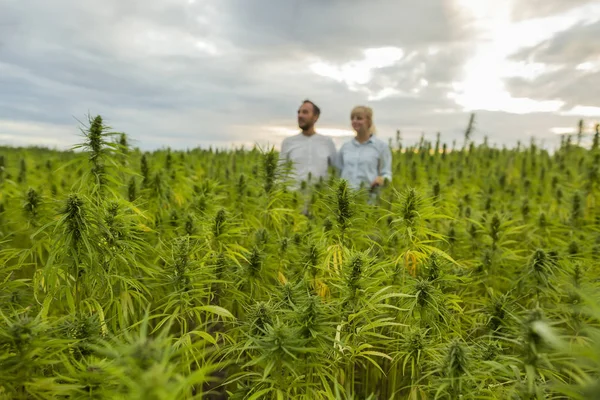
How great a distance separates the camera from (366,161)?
18.3 feet

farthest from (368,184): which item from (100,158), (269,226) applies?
(100,158)

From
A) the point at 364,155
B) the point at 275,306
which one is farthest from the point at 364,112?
the point at 275,306

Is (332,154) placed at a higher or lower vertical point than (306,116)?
lower

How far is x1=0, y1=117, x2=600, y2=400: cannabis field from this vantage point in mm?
1310

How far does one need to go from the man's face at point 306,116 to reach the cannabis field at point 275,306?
8.00ft

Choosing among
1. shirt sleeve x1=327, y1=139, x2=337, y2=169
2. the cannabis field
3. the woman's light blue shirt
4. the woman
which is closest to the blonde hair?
the woman

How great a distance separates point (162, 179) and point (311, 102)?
10.3ft

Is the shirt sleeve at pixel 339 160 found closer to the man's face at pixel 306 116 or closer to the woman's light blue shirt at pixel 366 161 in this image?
the woman's light blue shirt at pixel 366 161

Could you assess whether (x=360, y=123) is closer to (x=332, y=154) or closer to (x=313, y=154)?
(x=332, y=154)

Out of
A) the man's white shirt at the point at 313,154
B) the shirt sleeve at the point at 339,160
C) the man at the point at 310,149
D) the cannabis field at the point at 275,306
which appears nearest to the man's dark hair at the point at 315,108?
the man at the point at 310,149

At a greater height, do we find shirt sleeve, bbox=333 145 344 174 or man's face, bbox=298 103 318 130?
man's face, bbox=298 103 318 130

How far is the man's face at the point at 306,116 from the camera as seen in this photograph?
19.4 feet

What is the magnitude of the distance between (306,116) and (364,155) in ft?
3.54

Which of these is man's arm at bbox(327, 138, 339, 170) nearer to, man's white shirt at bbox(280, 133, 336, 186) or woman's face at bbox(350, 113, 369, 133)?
man's white shirt at bbox(280, 133, 336, 186)
